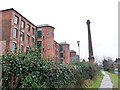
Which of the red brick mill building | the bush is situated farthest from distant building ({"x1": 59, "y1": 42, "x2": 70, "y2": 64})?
the bush

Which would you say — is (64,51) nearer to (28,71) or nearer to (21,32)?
(21,32)

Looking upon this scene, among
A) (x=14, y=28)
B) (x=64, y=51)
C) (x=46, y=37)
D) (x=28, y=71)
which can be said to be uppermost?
(x=14, y=28)

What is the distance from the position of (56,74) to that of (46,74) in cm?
85

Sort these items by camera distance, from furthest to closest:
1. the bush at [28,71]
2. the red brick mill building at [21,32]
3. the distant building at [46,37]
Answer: the distant building at [46,37], the red brick mill building at [21,32], the bush at [28,71]

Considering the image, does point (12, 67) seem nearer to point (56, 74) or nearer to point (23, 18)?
point (56, 74)

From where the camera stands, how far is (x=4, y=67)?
6.48m

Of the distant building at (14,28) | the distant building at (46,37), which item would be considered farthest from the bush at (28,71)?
the distant building at (46,37)

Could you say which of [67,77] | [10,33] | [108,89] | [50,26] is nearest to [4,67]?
[67,77]

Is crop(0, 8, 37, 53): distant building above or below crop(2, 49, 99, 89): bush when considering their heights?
above

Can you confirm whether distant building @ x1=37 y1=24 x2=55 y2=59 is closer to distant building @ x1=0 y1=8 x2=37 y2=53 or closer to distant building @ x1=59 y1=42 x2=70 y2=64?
distant building @ x1=0 y1=8 x2=37 y2=53

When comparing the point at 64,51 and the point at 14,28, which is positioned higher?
the point at 14,28

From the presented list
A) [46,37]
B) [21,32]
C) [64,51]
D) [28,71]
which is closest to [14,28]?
[21,32]

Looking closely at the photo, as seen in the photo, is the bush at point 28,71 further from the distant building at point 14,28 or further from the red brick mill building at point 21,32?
the distant building at point 14,28

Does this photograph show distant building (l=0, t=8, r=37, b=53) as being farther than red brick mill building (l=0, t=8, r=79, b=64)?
No
